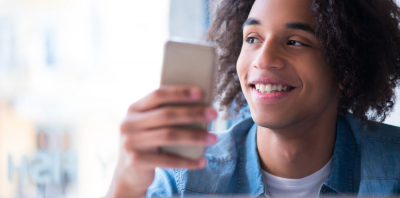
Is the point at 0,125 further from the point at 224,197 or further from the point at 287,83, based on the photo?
the point at 287,83

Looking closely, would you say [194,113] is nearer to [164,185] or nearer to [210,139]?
[210,139]

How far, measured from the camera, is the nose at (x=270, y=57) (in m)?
1.08

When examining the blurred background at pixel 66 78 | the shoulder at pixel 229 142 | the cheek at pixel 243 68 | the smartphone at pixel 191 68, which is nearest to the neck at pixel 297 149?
Answer: the shoulder at pixel 229 142

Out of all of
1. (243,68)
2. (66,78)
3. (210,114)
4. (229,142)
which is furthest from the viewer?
(66,78)

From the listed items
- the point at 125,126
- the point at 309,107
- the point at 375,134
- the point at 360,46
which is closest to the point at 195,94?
the point at 125,126

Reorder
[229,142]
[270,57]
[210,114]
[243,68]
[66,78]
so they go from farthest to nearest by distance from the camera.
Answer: [66,78]
[229,142]
[243,68]
[270,57]
[210,114]

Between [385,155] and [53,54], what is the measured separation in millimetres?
2105

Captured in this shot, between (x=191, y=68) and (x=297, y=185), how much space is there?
74 centimetres

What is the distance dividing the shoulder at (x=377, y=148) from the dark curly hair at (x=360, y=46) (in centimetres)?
5

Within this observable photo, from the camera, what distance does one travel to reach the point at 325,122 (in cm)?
129

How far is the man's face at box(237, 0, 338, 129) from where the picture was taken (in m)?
1.10

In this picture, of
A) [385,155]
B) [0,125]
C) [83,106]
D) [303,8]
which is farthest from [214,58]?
[0,125]

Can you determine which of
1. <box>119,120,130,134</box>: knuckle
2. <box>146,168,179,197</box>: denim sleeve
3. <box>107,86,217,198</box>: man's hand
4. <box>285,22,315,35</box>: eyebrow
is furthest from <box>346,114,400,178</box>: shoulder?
<box>119,120,130,134</box>: knuckle

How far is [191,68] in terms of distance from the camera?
66 cm
